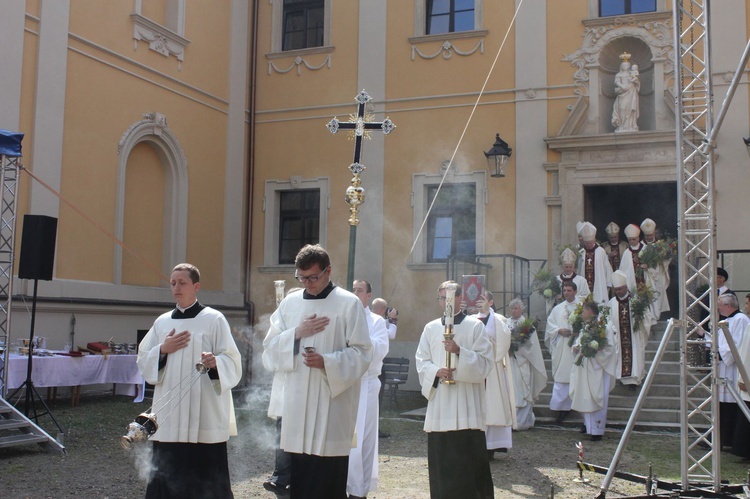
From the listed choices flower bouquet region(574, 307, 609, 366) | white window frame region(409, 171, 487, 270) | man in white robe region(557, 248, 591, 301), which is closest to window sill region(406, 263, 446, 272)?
white window frame region(409, 171, 487, 270)

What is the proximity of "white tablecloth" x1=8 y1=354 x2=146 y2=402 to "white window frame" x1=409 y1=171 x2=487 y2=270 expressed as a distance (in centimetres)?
588

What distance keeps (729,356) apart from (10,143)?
29.1 ft

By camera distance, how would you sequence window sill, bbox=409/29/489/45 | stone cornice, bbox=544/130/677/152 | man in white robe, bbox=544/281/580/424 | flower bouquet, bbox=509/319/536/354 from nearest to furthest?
flower bouquet, bbox=509/319/536/354 < man in white robe, bbox=544/281/580/424 < stone cornice, bbox=544/130/677/152 < window sill, bbox=409/29/489/45

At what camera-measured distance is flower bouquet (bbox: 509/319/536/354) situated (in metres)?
12.3

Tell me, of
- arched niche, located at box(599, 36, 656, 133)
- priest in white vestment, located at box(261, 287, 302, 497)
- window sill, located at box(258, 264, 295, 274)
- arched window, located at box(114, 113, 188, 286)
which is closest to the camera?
priest in white vestment, located at box(261, 287, 302, 497)

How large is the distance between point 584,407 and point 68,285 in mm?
8183

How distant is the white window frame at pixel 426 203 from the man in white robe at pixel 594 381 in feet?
15.2

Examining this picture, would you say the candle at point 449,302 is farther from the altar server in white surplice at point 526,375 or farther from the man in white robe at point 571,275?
the man in white robe at point 571,275

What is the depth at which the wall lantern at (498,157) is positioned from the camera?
1552 centimetres

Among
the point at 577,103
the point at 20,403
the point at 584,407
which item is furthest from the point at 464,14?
the point at 20,403

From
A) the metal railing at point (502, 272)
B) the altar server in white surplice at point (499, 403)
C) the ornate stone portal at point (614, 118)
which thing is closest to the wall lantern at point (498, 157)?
the ornate stone portal at point (614, 118)

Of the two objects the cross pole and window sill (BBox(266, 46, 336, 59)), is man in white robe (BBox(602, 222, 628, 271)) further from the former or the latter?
the cross pole

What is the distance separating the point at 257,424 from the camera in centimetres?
1161

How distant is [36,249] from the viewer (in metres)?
10.2
